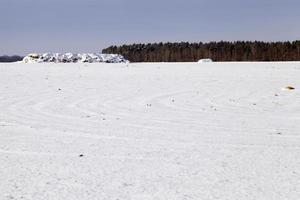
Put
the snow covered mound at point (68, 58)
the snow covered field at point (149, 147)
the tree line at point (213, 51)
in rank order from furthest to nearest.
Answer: the tree line at point (213, 51)
the snow covered mound at point (68, 58)
the snow covered field at point (149, 147)

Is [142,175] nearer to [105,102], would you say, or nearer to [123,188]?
[123,188]

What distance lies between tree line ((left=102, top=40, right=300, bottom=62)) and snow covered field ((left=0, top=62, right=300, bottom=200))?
3170 centimetres

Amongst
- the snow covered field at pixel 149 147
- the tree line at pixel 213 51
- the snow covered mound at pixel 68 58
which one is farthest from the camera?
the tree line at pixel 213 51

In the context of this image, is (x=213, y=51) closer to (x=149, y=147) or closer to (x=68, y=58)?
(x=68, y=58)

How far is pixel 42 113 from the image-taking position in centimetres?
745

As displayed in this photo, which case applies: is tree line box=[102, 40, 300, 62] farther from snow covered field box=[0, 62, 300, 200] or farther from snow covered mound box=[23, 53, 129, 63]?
snow covered field box=[0, 62, 300, 200]

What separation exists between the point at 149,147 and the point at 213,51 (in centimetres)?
4213

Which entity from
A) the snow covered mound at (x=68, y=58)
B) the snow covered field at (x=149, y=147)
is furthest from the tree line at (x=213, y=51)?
the snow covered field at (x=149, y=147)

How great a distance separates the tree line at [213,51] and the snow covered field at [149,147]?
31.7 metres

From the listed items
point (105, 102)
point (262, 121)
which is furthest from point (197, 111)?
point (105, 102)

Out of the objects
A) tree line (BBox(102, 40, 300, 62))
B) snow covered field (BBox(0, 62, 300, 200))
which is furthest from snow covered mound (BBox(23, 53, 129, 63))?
snow covered field (BBox(0, 62, 300, 200))

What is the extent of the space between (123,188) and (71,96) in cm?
657

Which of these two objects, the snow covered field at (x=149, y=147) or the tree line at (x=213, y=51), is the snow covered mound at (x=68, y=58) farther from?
the snow covered field at (x=149, y=147)

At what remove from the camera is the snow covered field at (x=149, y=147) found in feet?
11.6
